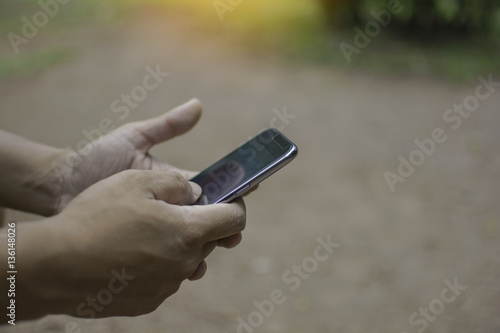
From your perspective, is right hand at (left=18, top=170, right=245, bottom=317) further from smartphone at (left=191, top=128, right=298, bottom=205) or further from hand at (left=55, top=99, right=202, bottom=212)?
hand at (left=55, top=99, right=202, bottom=212)

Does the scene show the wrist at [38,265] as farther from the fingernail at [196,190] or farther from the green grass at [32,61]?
the green grass at [32,61]

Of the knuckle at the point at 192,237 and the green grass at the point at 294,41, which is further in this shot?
the green grass at the point at 294,41

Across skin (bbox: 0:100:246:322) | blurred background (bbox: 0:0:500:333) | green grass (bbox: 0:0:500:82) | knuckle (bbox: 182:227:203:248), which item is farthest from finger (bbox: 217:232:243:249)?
green grass (bbox: 0:0:500:82)

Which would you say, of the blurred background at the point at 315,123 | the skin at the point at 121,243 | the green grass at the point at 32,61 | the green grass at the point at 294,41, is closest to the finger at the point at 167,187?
the skin at the point at 121,243

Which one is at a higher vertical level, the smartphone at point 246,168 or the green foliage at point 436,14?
the smartphone at point 246,168

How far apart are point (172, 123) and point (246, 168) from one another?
1.54 ft

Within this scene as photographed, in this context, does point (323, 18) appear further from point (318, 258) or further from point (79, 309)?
point (79, 309)

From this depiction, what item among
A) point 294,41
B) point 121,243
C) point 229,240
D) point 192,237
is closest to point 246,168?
point 229,240

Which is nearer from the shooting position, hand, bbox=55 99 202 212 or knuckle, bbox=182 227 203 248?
knuckle, bbox=182 227 203 248

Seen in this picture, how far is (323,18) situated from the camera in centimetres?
614

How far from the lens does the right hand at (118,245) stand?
1197 mm

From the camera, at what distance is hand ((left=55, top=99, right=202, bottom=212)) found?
6.38 ft

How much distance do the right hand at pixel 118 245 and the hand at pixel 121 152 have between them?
56cm

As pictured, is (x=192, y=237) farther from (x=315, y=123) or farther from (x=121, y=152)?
(x=315, y=123)
